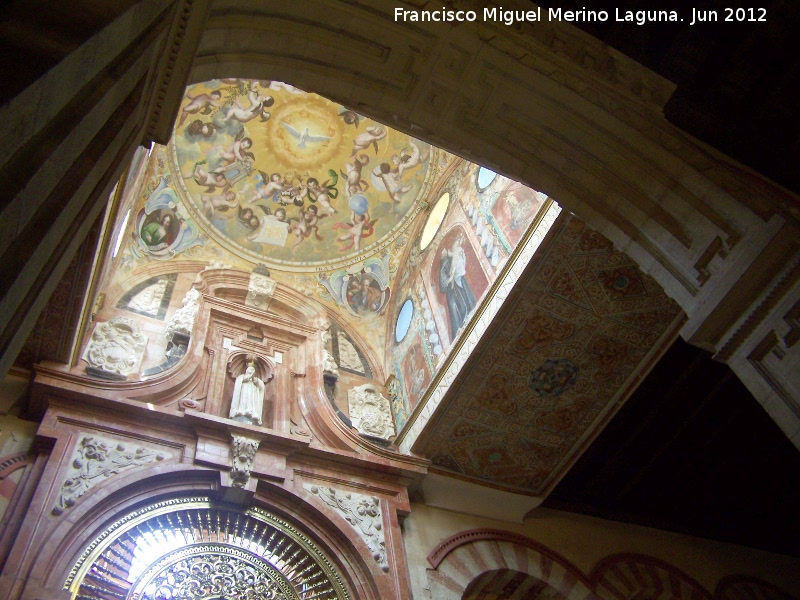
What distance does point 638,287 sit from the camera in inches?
280

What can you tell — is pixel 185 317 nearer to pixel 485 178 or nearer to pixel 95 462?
pixel 95 462

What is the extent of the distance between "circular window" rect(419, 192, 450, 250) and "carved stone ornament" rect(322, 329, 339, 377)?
79.0 inches

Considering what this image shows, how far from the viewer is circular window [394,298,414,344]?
32.2ft

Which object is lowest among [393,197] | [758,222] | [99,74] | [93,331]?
[99,74]

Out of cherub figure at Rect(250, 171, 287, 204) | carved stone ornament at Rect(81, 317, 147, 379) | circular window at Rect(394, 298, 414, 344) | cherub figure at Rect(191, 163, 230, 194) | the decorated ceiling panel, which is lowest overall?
the decorated ceiling panel

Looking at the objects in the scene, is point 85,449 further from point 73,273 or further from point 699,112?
point 699,112

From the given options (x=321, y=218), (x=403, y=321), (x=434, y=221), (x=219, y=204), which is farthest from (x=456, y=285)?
(x=219, y=204)

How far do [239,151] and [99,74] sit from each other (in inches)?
332

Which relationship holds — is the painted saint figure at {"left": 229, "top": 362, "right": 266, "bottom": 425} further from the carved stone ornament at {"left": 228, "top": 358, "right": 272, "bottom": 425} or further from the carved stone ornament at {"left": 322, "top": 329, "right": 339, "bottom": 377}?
the carved stone ornament at {"left": 322, "top": 329, "right": 339, "bottom": 377}

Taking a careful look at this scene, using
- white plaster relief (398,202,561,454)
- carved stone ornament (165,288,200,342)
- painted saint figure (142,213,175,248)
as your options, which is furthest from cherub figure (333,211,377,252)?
white plaster relief (398,202,561,454)

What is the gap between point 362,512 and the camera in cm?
732

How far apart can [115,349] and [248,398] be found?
64.0 inches

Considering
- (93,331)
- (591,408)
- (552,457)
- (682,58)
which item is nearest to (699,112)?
(682,58)

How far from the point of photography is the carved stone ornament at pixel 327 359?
905cm
